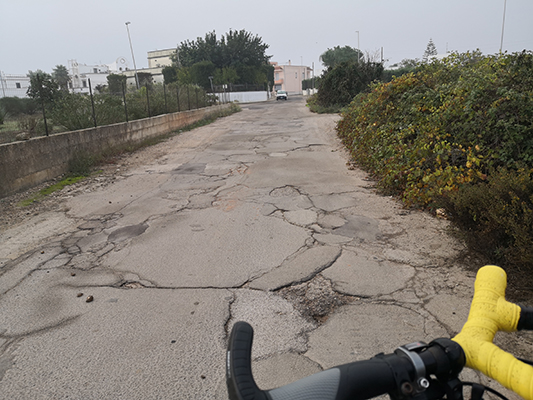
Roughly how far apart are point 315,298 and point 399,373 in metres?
2.25

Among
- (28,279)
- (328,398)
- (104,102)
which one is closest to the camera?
(328,398)

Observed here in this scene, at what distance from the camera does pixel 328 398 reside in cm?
91

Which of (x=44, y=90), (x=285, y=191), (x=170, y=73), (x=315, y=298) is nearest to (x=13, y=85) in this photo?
(x=170, y=73)

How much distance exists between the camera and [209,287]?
3.38 meters

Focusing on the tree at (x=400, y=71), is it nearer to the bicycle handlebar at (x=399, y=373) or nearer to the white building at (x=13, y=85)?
the bicycle handlebar at (x=399, y=373)

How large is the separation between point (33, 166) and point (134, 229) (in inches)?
144

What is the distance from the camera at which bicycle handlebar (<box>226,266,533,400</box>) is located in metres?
0.88

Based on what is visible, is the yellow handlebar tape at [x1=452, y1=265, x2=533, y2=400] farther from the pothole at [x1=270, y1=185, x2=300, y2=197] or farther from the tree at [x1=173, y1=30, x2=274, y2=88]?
the tree at [x1=173, y1=30, x2=274, y2=88]

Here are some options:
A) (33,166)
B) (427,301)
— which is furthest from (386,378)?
(33,166)

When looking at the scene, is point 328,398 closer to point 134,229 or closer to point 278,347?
point 278,347

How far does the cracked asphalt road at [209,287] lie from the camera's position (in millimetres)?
2445

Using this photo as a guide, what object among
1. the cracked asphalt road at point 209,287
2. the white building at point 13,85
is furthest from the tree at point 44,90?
the white building at point 13,85

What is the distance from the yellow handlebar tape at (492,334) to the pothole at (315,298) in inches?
71.6

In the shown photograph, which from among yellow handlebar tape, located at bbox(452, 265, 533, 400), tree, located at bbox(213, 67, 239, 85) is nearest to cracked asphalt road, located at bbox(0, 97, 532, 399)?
yellow handlebar tape, located at bbox(452, 265, 533, 400)
